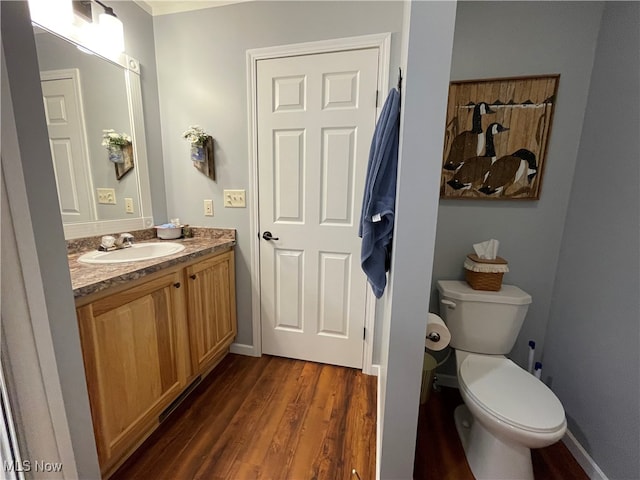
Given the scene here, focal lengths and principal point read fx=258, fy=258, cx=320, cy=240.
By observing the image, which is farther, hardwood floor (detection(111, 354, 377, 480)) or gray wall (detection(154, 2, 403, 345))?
gray wall (detection(154, 2, 403, 345))

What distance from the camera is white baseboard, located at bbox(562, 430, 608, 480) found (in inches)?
43.4

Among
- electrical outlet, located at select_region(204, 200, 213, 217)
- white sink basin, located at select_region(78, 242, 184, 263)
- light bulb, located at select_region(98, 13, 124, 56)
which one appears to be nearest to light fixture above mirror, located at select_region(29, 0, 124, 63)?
light bulb, located at select_region(98, 13, 124, 56)

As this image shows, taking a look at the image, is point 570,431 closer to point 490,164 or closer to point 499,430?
point 499,430

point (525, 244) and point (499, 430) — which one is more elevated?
point (525, 244)

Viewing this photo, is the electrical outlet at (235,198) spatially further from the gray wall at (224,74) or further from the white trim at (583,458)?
the white trim at (583,458)

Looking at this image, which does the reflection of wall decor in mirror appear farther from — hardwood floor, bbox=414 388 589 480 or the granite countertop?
the granite countertop

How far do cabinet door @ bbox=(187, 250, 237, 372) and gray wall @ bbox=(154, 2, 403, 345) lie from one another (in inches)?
4.3

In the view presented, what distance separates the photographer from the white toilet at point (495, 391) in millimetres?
957

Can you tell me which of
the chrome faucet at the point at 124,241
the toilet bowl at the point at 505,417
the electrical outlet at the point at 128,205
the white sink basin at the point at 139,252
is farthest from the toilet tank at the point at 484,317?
the electrical outlet at the point at 128,205

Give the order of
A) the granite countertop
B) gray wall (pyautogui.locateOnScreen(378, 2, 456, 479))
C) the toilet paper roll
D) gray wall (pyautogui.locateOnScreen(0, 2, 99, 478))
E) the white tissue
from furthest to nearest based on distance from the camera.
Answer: the white tissue → the toilet paper roll → the granite countertop → gray wall (pyautogui.locateOnScreen(378, 2, 456, 479)) → gray wall (pyautogui.locateOnScreen(0, 2, 99, 478))

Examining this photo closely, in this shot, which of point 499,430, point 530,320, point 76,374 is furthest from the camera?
point 530,320

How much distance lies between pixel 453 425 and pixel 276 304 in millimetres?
1261

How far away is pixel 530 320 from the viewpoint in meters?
1.50

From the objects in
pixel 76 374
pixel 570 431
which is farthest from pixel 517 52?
pixel 76 374
